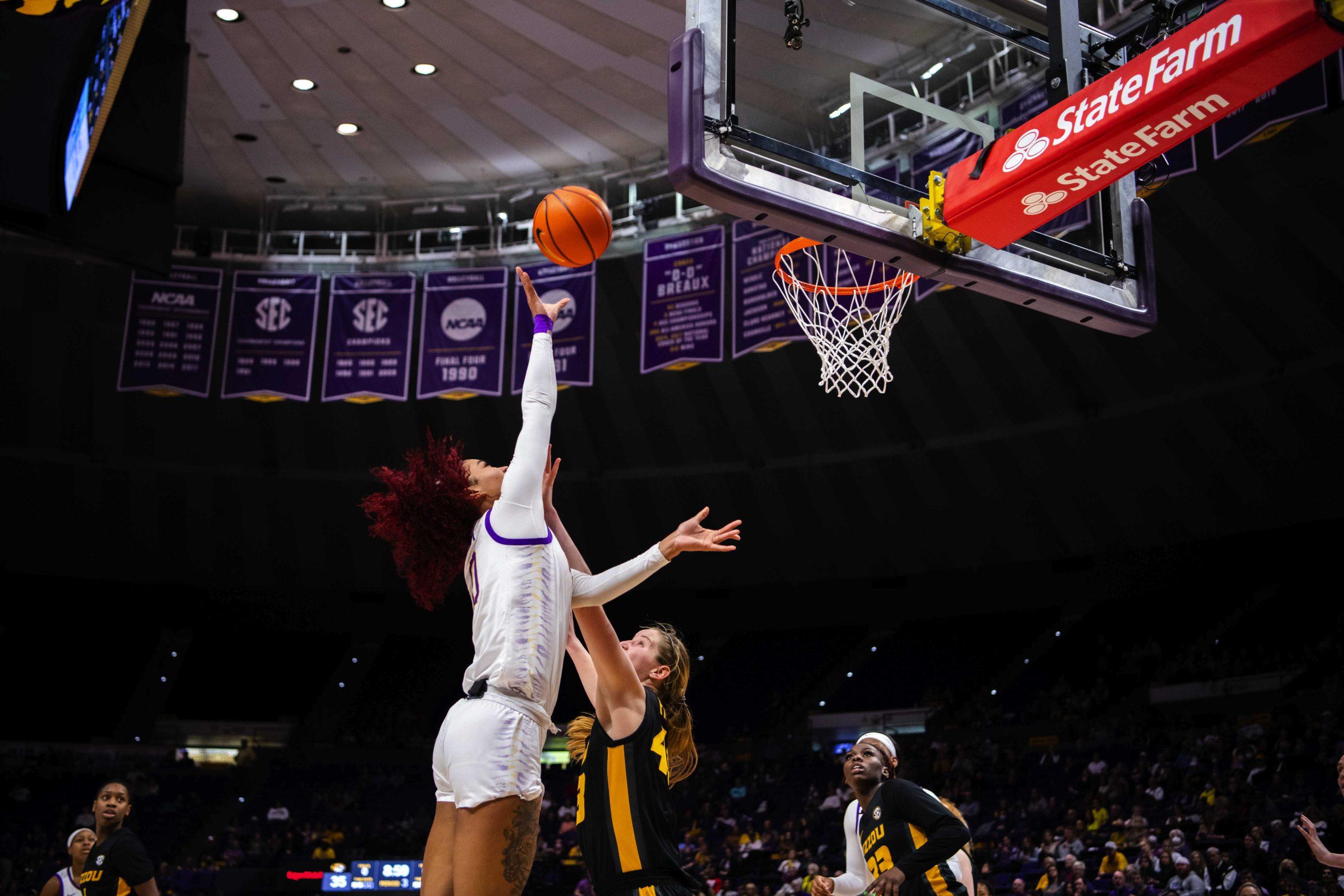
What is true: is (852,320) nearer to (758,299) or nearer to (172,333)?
(758,299)

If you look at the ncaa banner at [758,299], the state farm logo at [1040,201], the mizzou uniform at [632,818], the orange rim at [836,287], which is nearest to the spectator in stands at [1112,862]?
the ncaa banner at [758,299]

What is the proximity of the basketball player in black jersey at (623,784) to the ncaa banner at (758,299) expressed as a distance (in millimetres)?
9983

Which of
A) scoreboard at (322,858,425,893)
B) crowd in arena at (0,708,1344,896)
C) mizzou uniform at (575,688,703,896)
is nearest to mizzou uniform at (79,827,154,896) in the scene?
mizzou uniform at (575,688,703,896)

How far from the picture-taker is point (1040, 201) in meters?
5.27

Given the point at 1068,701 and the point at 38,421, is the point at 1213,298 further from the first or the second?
the point at 38,421

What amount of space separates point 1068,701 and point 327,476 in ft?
46.5

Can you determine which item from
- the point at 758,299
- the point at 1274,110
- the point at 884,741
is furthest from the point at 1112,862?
the point at 884,741

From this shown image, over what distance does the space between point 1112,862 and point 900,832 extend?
10.4m

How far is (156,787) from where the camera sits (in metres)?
23.5

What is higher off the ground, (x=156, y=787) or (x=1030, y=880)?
(x=156, y=787)

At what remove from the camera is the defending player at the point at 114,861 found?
20.3 feet

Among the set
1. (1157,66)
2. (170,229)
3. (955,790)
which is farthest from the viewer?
(955,790)

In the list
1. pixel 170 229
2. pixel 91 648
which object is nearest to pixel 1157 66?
pixel 170 229

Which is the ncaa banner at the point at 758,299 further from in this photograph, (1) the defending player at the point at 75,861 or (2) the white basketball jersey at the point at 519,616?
(2) the white basketball jersey at the point at 519,616
